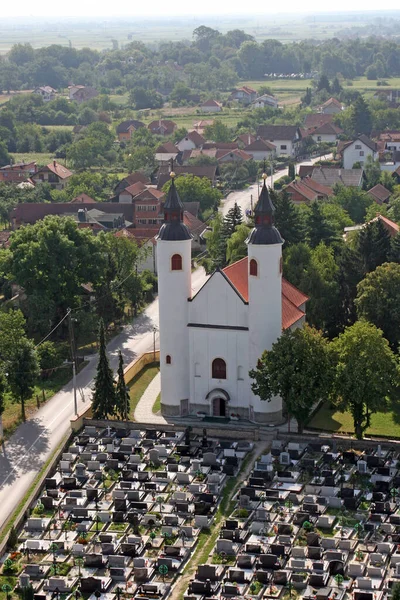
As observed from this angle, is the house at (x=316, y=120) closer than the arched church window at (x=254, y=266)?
No

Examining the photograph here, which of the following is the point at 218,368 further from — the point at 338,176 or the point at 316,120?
the point at 316,120

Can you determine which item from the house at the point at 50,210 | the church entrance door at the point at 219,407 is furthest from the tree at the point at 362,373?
the house at the point at 50,210

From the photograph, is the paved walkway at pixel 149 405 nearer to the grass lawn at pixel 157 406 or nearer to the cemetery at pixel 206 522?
the grass lawn at pixel 157 406

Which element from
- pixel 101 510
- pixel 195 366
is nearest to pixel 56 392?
pixel 195 366

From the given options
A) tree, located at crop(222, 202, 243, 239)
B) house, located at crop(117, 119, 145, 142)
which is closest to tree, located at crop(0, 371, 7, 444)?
tree, located at crop(222, 202, 243, 239)

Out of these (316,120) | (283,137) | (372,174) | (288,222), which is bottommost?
(316,120)

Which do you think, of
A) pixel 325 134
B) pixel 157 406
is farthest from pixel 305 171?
pixel 157 406
